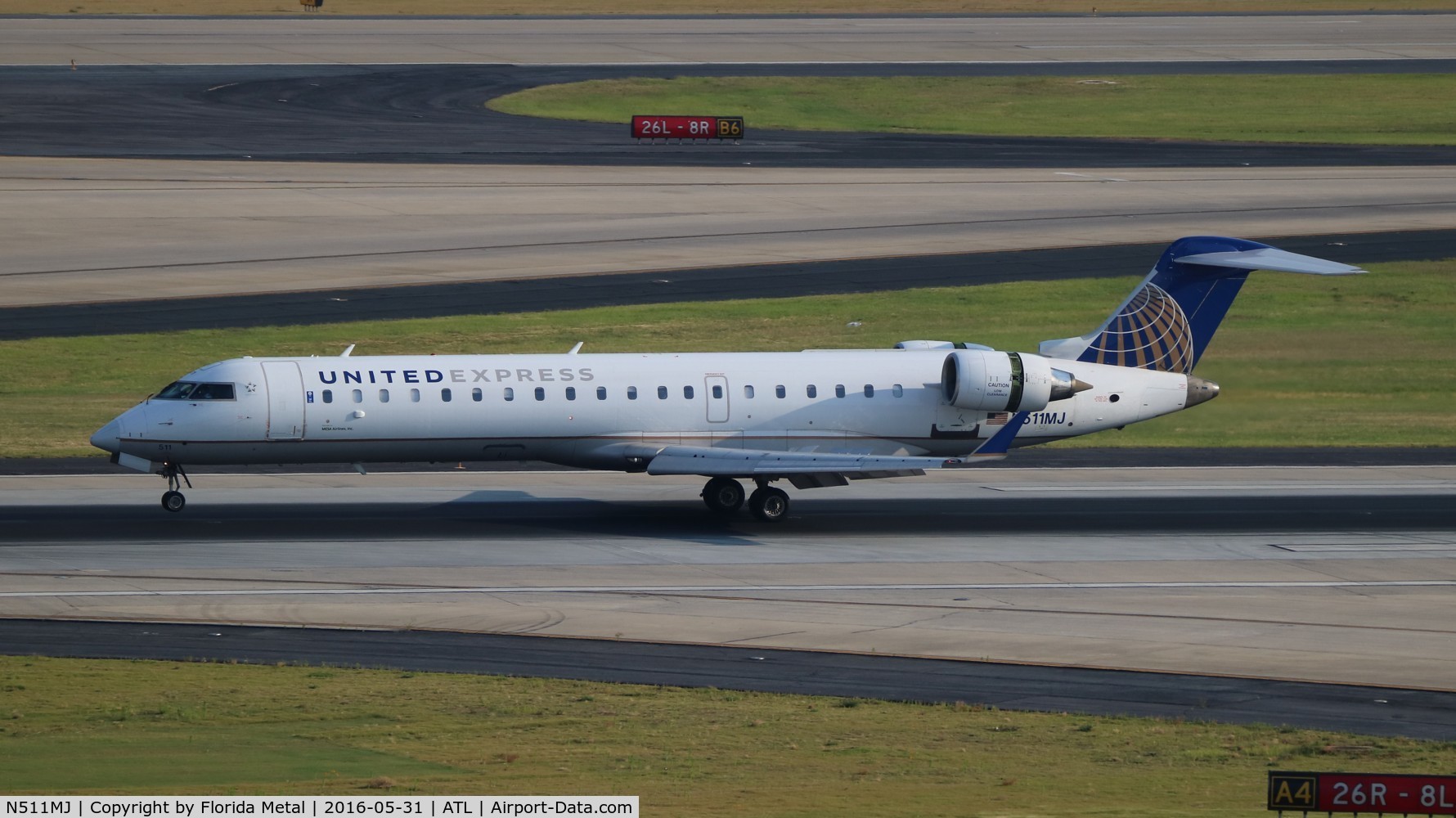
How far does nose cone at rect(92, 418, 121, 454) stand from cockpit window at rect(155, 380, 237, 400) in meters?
1.06

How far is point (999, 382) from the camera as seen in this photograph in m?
40.5

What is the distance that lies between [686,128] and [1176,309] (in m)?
51.7

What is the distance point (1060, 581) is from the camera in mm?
35938

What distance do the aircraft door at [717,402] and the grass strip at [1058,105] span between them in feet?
187

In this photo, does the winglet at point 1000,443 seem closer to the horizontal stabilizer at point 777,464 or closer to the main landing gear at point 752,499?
the horizontal stabilizer at point 777,464

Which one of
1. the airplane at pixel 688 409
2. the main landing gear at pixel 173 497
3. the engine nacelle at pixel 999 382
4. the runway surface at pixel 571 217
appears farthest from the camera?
the runway surface at pixel 571 217

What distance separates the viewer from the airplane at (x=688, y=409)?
128 ft

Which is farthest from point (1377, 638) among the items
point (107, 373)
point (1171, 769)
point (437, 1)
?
point (437, 1)

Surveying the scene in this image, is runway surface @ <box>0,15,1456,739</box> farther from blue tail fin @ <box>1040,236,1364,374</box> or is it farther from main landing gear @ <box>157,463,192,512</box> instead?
blue tail fin @ <box>1040,236,1364,374</box>

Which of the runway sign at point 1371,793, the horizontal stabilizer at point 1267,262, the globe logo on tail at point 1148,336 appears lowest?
the runway sign at point 1371,793

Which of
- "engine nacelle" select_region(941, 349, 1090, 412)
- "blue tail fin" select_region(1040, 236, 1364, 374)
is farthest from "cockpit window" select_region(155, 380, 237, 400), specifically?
"blue tail fin" select_region(1040, 236, 1364, 374)

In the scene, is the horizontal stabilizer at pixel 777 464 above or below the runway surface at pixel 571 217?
below

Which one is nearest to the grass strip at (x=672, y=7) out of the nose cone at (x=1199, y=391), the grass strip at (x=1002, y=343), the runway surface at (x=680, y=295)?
the runway surface at (x=680, y=295)

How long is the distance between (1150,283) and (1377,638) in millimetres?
13956
